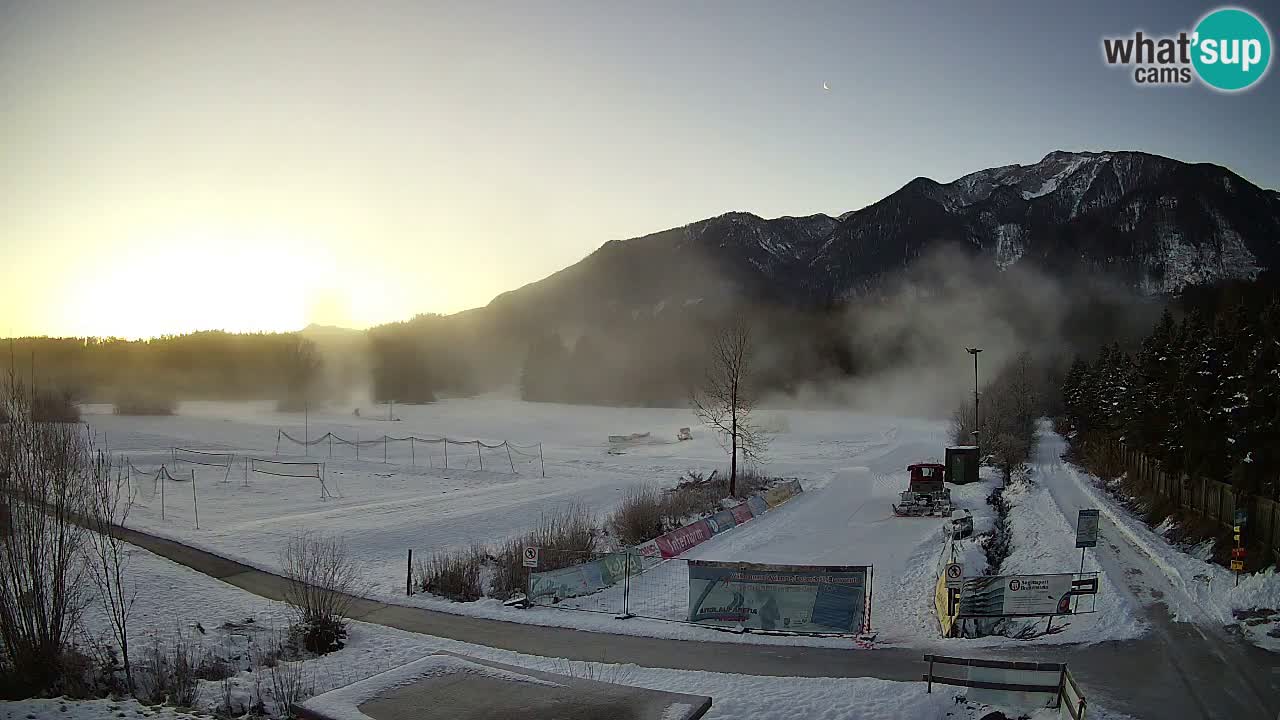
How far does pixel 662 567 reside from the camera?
86.9 feet

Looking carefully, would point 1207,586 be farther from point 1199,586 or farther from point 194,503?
point 194,503

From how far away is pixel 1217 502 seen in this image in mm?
26938

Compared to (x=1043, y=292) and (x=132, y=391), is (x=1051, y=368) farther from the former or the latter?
(x=132, y=391)

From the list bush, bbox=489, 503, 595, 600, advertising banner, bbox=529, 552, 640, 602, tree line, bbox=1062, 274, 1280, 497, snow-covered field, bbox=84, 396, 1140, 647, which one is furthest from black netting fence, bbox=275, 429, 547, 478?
tree line, bbox=1062, 274, 1280, 497

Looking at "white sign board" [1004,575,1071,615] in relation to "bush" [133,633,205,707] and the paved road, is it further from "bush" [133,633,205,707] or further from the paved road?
"bush" [133,633,205,707]

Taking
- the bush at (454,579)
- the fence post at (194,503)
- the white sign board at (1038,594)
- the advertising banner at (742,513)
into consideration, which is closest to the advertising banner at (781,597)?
the white sign board at (1038,594)

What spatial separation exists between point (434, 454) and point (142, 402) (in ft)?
147

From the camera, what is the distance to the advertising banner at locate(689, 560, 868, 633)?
18.5 meters

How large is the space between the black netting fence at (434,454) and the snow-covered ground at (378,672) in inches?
1431

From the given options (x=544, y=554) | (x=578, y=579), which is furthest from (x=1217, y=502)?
(x=544, y=554)

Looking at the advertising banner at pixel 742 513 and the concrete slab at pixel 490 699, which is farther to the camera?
the advertising banner at pixel 742 513

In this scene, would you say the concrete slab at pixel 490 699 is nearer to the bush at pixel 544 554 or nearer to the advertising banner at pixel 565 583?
the advertising banner at pixel 565 583

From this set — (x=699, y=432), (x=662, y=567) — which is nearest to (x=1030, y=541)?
(x=662, y=567)

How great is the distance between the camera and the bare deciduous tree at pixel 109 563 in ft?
39.8
